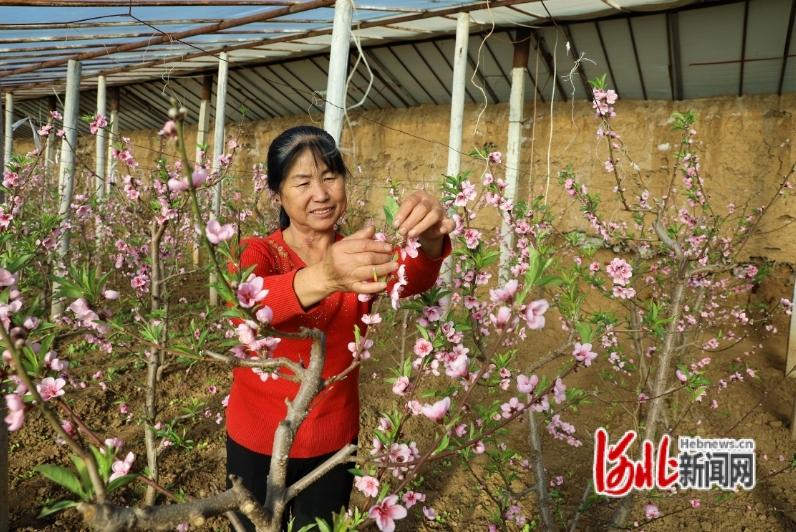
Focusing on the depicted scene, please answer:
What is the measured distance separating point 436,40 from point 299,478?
6.04 meters

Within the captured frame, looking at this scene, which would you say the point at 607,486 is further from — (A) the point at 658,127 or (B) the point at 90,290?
(A) the point at 658,127

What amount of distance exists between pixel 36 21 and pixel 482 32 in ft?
15.6

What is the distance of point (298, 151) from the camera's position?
4.85ft

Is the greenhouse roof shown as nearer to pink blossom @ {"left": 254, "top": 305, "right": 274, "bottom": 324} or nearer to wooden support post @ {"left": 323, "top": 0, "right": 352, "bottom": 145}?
wooden support post @ {"left": 323, "top": 0, "right": 352, "bottom": 145}

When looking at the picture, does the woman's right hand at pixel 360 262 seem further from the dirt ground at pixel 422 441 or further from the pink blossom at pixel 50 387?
the dirt ground at pixel 422 441

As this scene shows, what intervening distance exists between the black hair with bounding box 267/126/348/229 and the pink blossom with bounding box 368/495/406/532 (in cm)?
99

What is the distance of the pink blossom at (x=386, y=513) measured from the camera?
3.40 ft

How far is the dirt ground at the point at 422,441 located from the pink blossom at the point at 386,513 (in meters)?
1.55

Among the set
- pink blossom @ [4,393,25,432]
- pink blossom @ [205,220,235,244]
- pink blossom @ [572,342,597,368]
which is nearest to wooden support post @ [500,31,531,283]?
pink blossom @ [572,342,597,368]

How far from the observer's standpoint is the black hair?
4.84ft

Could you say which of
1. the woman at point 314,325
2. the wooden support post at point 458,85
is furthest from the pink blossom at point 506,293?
the wooden support post at point 458,85

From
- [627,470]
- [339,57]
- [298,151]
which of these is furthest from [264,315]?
[339,57]

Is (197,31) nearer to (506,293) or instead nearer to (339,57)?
(339,57)

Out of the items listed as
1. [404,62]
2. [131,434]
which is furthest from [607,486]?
[404,62]
